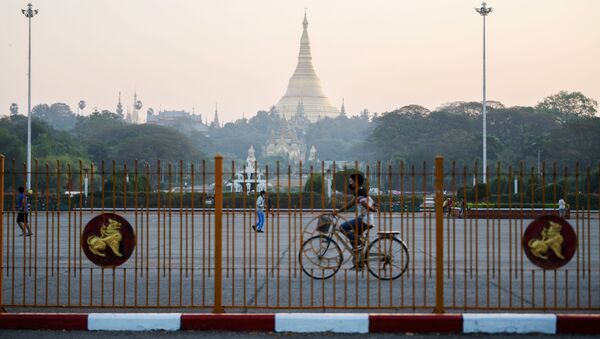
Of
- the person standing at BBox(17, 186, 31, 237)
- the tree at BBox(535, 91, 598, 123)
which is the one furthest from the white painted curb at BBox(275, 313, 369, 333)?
the tree at BBox(535, 91, 598, 123)

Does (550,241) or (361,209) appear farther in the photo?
(361,209)

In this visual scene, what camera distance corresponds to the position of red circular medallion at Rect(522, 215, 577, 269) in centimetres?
873

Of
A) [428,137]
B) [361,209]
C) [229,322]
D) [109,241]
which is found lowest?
[229,322]

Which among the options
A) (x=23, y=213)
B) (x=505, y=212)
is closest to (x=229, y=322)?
(x=23, y=213)

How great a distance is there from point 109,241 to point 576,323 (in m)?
4.23

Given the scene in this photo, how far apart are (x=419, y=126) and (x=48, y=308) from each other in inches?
3258

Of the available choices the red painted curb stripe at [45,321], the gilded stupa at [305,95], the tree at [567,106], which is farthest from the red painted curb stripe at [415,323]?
the gilded stupa at [305,95]

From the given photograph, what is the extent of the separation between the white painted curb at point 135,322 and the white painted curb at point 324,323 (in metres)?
0.91

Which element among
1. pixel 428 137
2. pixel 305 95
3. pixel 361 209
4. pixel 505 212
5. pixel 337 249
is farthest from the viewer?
pixel 305 95

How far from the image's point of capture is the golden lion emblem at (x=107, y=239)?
8873 mm

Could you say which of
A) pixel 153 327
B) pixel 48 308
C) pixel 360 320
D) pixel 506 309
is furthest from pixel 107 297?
pixel 506 309

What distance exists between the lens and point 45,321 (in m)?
8.44

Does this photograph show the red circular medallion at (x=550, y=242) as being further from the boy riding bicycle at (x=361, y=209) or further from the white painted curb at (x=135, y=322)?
the white painted curb at (x=135, y=322)

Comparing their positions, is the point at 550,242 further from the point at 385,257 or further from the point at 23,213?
the point at 23,213
